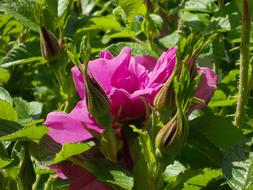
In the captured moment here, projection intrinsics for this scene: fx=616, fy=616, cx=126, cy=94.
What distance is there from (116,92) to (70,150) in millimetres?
85

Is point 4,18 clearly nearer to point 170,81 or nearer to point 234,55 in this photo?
point 234,55

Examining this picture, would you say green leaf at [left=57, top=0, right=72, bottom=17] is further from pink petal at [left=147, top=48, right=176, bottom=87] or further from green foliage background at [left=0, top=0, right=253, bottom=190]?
pink petal at [left=147, top=48, right=176, bottom=87]

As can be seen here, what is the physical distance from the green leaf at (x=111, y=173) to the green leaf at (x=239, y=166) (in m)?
0.12

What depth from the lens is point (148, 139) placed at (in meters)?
0.66

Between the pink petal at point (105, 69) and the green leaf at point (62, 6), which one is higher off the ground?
the pink petal at point (105, 69)

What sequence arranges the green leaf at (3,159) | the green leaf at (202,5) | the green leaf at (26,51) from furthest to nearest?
the green leaf at (202,5) < the green leaf at (26,51) < the green leaf at (3,159)

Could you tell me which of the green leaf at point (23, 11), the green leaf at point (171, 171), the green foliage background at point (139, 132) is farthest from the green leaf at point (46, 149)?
the green leaf at point (23, 11)

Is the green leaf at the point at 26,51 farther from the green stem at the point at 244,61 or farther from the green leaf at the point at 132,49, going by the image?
the green stem at the point at 244,61

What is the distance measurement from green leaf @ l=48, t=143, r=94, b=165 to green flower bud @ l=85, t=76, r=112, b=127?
32mm

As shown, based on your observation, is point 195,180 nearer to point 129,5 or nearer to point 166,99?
point 166,99

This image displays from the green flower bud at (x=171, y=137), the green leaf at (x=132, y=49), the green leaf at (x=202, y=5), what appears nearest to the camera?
the green flower bud at (x=171, y=137)

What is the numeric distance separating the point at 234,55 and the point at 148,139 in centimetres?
82

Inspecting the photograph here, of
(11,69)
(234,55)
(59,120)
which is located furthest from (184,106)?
(11,69)

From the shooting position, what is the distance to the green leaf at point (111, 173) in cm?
65
